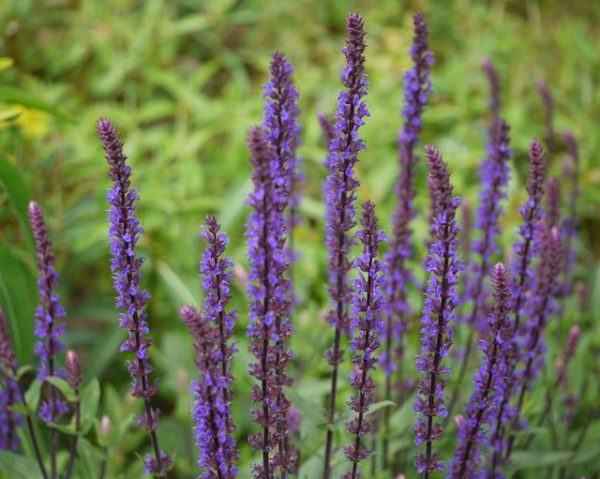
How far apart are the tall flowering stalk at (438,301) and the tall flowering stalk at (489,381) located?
0.12 metres

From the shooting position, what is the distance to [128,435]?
14.1 ft

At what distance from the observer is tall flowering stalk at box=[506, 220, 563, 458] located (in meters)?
2.72

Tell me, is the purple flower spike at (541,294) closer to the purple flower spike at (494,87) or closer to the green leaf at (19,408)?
the purple flower spike at (494,87)

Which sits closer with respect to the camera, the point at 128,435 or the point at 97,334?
the point at 128,435

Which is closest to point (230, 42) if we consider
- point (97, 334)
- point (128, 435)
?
point (97, 334)

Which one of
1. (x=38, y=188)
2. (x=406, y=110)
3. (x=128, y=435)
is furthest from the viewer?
(x=38, y=188)

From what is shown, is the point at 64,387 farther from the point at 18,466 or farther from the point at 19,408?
the point at 18,466

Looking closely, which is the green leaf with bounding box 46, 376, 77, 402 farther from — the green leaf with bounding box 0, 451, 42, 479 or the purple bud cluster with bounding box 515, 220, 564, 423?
the purple bud cluster with bounding box 515, 220, 564, 423

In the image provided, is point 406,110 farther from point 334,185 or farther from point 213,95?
point 213,95

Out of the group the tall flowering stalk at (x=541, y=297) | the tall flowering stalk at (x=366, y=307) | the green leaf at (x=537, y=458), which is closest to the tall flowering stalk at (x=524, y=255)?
the tall flowering stalk at (x=541, y=297)

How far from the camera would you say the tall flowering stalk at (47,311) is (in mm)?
2365

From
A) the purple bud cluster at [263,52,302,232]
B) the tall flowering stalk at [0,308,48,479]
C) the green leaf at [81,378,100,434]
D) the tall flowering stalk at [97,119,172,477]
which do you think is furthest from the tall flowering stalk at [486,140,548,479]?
the tall flowering stalk at [0,308,48,479]

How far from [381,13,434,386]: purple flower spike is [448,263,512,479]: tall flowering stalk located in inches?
25.3

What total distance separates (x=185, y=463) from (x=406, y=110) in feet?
6.33
